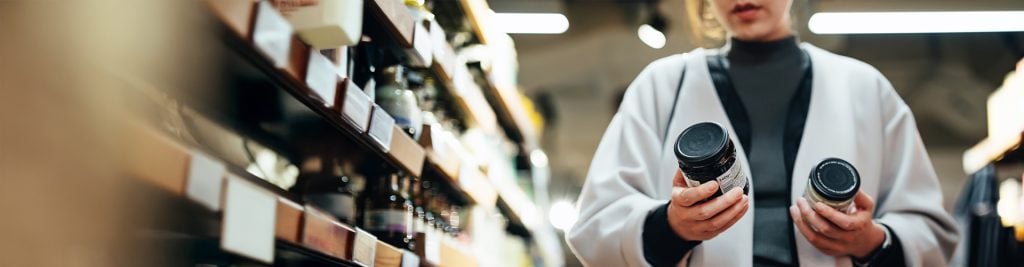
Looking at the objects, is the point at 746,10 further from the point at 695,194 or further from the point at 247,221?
the point at 247,221

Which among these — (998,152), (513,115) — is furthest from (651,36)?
(998,152)

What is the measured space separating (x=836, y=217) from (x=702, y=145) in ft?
0.81

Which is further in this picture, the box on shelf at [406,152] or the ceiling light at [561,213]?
the ceiling light at [561,213]

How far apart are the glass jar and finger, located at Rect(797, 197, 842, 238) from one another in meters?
0.03

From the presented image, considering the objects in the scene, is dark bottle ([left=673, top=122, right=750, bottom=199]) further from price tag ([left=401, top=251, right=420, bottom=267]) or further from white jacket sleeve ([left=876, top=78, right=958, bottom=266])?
price tag ([left=401, top=251, right=420, bottom=267])

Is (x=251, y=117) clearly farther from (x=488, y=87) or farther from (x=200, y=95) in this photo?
(x=488, y=87)

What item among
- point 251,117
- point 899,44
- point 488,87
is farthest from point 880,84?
point 899,44

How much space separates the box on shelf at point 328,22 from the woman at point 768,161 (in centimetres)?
47

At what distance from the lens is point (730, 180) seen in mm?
1521

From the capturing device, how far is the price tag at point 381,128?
2.18 metres

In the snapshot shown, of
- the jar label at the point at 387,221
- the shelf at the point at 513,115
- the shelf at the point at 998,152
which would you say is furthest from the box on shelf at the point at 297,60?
the shelf at the point at 513,115

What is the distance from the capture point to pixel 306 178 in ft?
8.28

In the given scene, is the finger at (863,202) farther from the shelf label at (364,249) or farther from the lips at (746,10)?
the shelf label at (364,249)

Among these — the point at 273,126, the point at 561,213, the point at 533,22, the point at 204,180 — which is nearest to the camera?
the point at 204,180
